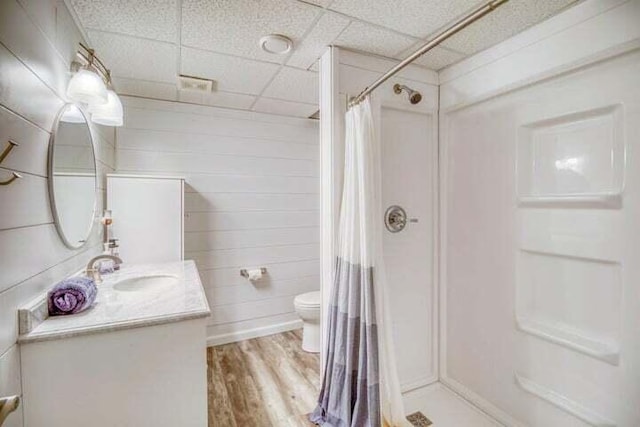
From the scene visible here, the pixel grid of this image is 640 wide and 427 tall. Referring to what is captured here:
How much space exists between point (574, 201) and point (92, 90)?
2308 mm

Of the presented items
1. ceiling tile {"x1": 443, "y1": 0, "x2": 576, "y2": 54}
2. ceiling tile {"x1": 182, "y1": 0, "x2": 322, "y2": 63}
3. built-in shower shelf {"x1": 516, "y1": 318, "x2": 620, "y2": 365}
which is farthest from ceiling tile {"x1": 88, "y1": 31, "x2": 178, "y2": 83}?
built-in shower shelf {"x1": 516, "y1": 318, "x2": 620, "y2": 365}

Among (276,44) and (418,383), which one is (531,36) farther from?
(418,383)

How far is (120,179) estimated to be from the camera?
221 centimetres

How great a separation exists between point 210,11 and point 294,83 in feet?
3.08

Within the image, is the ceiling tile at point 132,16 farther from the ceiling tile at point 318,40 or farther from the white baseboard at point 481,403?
the white baseboard at point 481,403

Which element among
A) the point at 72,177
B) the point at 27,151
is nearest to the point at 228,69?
the point at 72,177

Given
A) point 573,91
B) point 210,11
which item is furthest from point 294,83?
point 573,91

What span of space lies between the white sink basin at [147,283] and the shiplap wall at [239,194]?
0.83 meters

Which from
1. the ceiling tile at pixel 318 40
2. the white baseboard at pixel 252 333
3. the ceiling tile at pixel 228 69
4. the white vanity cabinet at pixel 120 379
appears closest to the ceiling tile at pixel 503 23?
the ceiling tile at pixel 318 40

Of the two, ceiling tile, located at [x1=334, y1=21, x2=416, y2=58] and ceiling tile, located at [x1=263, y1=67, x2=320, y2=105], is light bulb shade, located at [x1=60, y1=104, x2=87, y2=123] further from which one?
ceiling tile, located at [x1=334, y1=21, x2=416, y2=58]

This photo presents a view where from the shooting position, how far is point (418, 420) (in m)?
1.81

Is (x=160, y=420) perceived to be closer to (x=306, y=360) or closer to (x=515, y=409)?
(x=306, y=360)

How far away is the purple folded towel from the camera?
3.87 ft

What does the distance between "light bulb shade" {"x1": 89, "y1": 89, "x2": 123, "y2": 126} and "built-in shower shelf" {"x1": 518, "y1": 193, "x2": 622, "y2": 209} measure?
2.33 meters
